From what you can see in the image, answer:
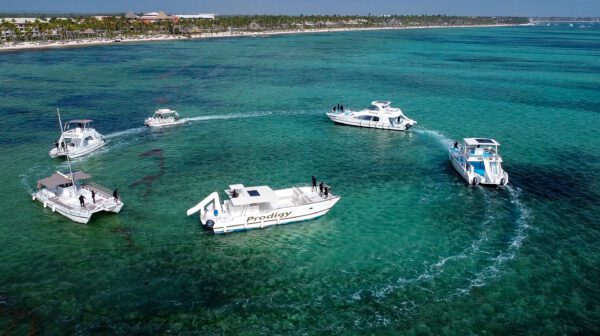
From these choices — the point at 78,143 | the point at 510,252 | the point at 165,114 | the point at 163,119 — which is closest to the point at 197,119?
the point at 165,114

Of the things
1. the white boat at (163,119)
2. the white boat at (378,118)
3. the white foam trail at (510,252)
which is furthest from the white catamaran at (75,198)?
the white boat at (378,118)

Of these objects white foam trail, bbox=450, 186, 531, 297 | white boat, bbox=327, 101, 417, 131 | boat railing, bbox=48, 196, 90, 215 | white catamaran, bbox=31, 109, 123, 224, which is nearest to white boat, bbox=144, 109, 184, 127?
white boat, bbox=327, 101, 417, 131

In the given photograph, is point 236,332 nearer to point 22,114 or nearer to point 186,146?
point 186,146

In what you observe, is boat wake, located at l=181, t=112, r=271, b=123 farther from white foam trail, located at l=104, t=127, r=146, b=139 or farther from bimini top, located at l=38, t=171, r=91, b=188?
bimini top, located at l=38, t=171, r=91, b=188

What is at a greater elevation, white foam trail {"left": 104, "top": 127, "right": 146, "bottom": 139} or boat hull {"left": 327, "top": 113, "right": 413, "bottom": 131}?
boat hull {"left": 327, "top": 113, "right": 413, "bottom": 131}

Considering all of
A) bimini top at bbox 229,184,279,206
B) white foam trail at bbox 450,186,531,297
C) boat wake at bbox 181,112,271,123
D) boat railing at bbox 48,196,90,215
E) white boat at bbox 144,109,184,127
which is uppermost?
bimini top at bbox 229,184,279,206

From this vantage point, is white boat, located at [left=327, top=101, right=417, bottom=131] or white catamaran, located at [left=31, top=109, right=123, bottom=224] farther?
white boat, located at [left=327, top=101, right=417, bottom=131]

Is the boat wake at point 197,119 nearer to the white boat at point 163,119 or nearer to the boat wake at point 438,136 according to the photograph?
the white boat at point 163,119

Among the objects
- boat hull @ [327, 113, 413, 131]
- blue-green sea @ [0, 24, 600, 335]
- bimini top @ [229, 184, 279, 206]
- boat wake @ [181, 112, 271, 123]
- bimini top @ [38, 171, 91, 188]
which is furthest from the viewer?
boat wake @ [181, 112, 271, 123]
